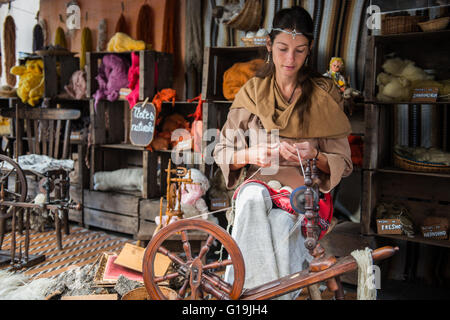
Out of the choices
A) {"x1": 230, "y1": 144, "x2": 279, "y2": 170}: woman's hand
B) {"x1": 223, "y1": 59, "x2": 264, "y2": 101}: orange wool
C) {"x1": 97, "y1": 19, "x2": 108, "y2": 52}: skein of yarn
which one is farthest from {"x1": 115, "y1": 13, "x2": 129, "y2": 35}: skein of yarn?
{"x1": 230, "y1": 144, "x2": 279, "y2": 170}: woman's hand

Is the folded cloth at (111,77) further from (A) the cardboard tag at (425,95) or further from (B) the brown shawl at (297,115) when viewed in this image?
(A) the cardboard tag at (425,95)

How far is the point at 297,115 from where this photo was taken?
2297 mm

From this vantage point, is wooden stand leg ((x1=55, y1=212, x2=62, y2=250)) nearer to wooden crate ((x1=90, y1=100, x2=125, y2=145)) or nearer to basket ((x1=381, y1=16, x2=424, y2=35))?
wooden crate ((x1=90, y1=100, x2=125, y2=145))

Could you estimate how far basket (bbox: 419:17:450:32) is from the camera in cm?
274

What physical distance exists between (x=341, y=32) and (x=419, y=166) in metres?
1.27

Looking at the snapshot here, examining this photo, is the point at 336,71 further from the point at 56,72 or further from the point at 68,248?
the point at 56,72

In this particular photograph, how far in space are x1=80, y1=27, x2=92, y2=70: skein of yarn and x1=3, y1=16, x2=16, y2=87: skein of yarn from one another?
60.4 inches

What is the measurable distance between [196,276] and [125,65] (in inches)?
123

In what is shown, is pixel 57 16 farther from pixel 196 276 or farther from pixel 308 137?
pixel 196 276

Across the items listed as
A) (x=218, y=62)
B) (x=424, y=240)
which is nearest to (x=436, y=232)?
(x=424, y=240)

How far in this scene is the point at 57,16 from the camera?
553 cm

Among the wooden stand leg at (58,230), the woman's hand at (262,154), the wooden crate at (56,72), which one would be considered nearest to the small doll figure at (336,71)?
the woman's hand at (262,154)

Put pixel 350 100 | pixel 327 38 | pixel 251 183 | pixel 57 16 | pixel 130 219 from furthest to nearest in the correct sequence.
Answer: pixel 57 16, pixel 130 219, pixel 327 38, pixel 350 100, pixel 251 183
